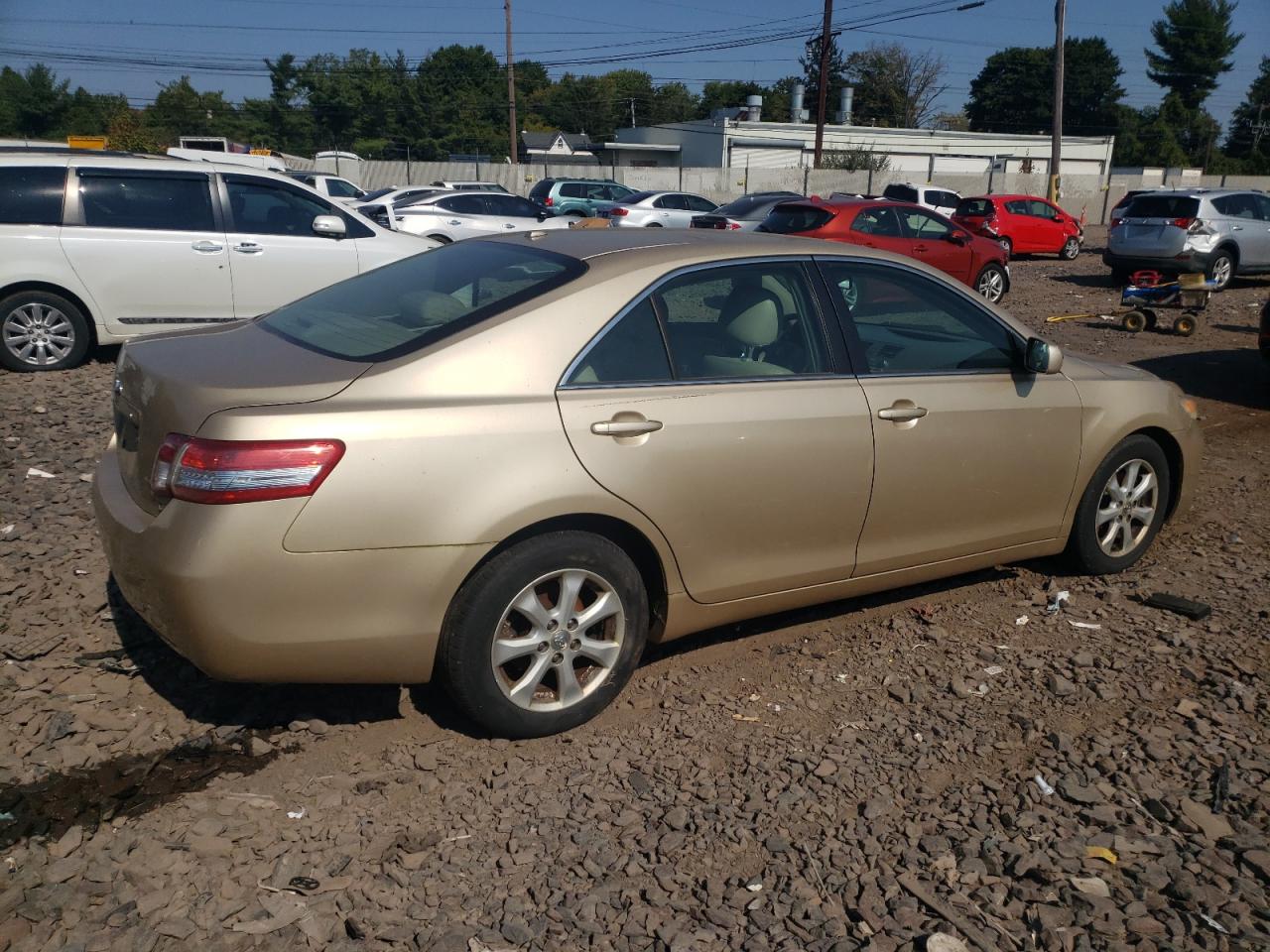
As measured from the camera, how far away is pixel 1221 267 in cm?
1833

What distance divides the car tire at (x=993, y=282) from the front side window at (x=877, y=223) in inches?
66.5

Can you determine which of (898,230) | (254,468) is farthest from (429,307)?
(898,230)

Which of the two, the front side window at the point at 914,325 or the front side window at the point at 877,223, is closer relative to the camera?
the front side window at the point at 914,325

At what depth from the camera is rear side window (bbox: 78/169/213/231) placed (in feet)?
28.3

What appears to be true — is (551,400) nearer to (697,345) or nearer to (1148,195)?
(697,345)

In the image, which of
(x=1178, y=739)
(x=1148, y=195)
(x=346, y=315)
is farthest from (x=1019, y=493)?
(x=1148, y=195)

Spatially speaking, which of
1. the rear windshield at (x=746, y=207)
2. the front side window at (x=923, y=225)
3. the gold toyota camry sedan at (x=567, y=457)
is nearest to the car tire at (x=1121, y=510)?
the gold toyota camry sedan at (x=567, y=457)

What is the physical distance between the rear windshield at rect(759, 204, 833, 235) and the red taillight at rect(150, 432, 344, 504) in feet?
41.9

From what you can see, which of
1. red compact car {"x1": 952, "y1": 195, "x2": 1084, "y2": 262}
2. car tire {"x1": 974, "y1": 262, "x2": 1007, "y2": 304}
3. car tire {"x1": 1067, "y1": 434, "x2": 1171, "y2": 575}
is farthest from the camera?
red compact car {"x1": 952, "y1": 195, "x2": 1084, "y2": 262}

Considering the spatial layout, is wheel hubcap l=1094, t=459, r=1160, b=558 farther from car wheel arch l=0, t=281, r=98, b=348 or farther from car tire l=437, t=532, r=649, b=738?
car wheel arch l=0, t=281, r=98, b=348

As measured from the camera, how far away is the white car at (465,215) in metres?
19.8

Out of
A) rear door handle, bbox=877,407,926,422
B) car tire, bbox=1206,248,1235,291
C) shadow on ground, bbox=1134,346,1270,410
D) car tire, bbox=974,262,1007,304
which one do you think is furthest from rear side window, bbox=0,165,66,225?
car tire, bbox=1206,248,1235,291

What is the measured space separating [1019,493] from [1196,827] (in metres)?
1.66

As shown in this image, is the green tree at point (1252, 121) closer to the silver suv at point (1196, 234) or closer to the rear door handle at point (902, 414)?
the silver suv at point (1196, 234)
